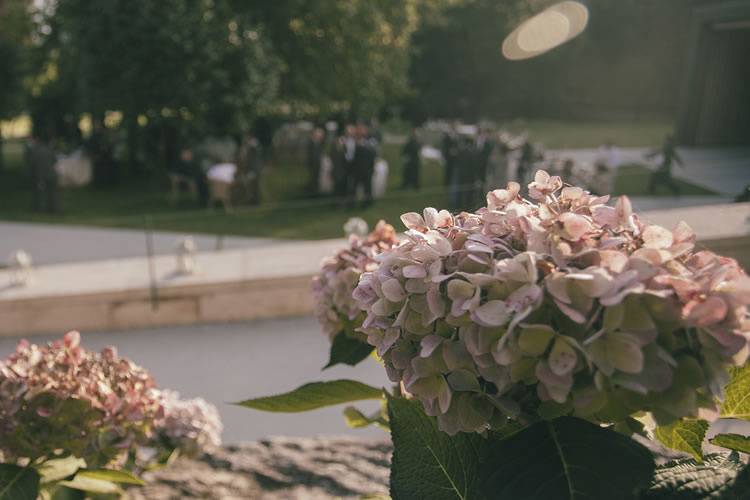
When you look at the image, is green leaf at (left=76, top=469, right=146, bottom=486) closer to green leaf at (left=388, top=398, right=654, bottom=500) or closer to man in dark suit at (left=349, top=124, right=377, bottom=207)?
green leaf at (left=388, top=398, right=654, bottom=500)

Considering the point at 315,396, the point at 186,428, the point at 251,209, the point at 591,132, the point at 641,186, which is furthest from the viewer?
the point at 591,132

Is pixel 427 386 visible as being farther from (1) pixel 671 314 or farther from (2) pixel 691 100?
(2) pixel 691 100

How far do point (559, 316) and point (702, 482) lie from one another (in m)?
0.41

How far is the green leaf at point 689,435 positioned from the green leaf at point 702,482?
0.09 meters

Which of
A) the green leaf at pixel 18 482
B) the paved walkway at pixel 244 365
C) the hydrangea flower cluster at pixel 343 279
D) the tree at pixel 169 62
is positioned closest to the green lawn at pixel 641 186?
the tree at pixel 169 62

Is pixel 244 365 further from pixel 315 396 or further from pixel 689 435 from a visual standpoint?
pixel 689 435

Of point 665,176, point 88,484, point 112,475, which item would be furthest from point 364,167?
point 112,475

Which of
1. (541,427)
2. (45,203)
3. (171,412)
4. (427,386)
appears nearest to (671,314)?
(541,427)

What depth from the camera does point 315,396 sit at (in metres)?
1.90

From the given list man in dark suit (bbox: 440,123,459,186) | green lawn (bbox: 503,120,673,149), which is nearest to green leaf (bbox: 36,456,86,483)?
man in dark suit (bbox: 440,123,459,186)

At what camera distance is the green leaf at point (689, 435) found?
147 centimetres

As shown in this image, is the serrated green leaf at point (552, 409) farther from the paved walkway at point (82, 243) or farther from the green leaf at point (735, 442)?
the paved walkway at point (82, 243)

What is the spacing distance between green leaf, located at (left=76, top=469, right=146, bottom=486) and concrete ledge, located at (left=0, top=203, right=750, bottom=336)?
4.45 meters

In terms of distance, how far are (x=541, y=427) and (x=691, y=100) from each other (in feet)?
74.5
